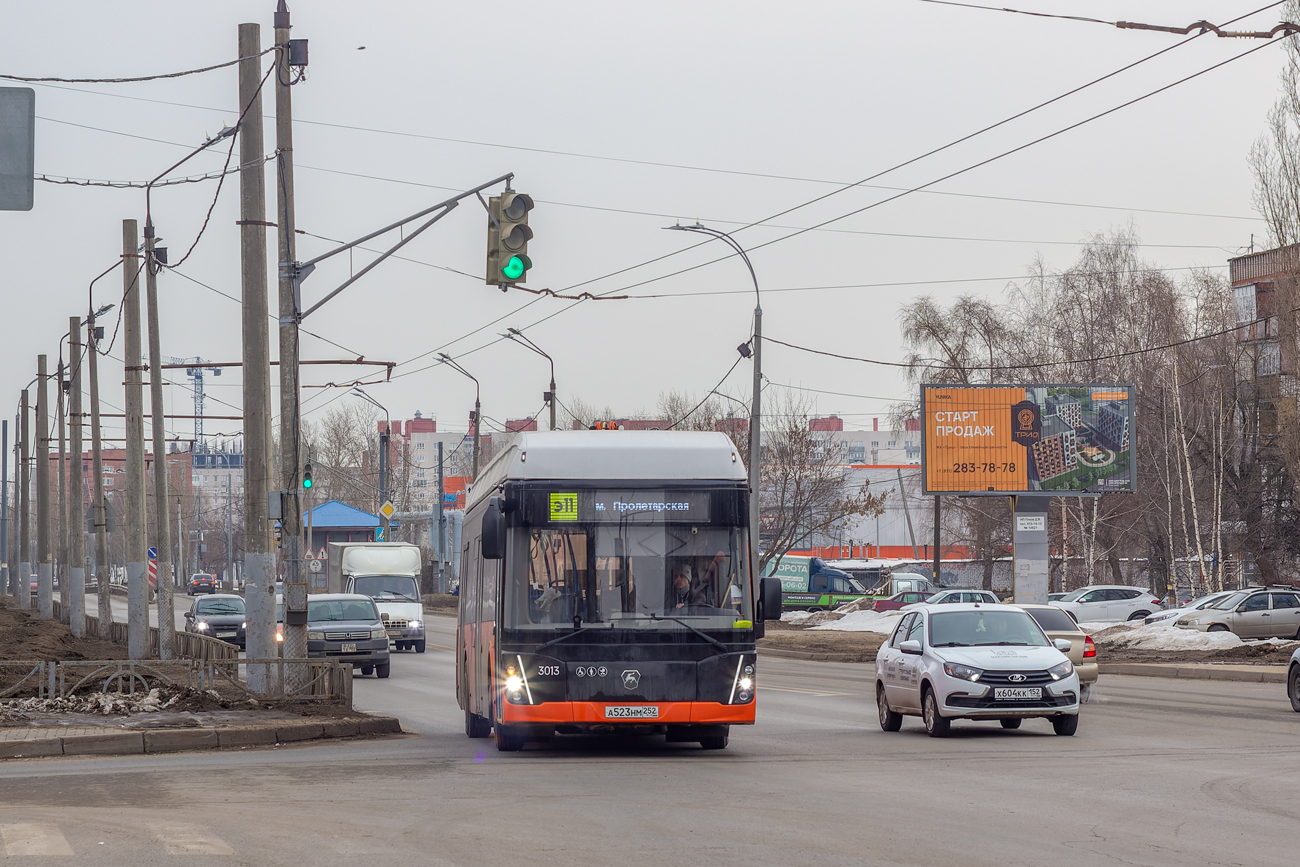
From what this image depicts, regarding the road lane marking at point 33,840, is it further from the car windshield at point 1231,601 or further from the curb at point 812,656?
the car windshield at point 1231,601

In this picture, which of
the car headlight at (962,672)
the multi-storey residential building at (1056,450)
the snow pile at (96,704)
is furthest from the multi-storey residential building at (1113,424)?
the snow pile at (96,704)

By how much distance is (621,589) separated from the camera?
44.6 feet

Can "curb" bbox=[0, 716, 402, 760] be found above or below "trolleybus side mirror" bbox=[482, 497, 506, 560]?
below

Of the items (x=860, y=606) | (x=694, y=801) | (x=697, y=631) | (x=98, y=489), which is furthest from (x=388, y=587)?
(x=694, y=801)

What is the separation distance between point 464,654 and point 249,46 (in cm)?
818

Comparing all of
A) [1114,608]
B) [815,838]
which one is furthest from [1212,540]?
[815,838]

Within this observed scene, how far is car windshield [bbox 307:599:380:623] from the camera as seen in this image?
29719 mm

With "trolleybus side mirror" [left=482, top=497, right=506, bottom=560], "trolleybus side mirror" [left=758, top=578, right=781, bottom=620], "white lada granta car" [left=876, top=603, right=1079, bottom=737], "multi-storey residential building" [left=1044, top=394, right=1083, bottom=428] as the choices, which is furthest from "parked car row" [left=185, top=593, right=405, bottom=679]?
"multi-storey residential building" [left=1044, top=394, right=1083, bottom=428]

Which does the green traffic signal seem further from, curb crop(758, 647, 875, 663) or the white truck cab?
curb crop(758, 647, 875, 663)

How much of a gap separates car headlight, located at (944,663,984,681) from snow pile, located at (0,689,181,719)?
28.8 feet

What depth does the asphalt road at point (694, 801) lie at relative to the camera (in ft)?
27.0

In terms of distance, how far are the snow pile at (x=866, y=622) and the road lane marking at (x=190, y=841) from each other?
41.0 m

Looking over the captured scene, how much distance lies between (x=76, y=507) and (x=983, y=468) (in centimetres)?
2595

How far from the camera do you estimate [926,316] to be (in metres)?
61.0
